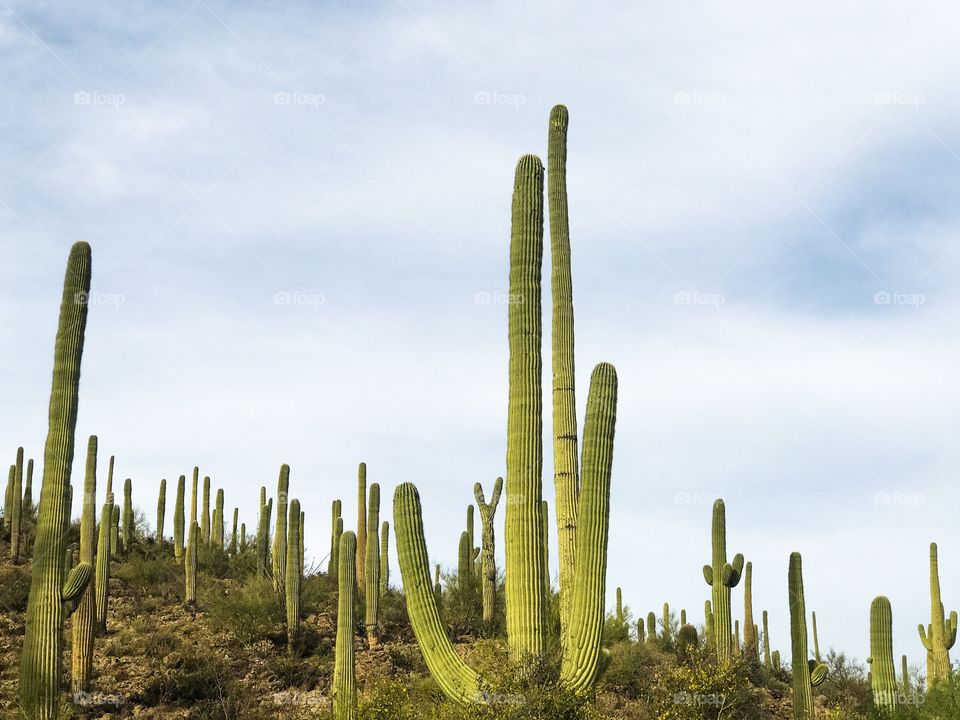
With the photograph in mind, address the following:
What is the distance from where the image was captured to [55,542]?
1559 centimetres

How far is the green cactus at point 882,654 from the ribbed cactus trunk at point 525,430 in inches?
466

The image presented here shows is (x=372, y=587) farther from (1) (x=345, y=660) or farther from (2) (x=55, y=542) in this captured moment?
(2) (x=55, y=542)

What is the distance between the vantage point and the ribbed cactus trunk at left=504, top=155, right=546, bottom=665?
13.2 m

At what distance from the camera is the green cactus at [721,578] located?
876 inches

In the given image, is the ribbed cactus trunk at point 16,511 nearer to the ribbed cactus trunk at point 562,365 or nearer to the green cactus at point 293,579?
the green cactus at point 293,579

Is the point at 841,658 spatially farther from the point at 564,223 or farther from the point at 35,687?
the point at 35,687

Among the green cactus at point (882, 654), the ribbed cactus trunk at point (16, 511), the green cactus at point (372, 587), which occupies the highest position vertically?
the ribbed cactus trunk at point (16, 511)

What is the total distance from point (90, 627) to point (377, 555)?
567 cm

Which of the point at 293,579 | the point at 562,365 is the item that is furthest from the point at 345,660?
the point at 293,579

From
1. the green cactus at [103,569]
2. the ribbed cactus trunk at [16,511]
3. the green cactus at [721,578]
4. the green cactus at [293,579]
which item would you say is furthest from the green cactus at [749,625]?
the ribbed cactus trunk at [16,511]

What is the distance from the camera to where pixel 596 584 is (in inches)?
517

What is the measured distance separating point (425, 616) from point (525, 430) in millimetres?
2658

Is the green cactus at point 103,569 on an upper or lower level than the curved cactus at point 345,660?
upper

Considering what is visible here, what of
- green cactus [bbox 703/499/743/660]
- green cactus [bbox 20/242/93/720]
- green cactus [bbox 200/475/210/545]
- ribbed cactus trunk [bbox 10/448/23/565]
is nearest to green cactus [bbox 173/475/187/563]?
green cactus [bbox 200/475/210/545]
